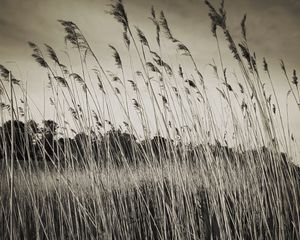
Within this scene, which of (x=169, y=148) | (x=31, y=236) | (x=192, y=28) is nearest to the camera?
(x=169, y=148)

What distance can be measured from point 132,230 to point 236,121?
1499 millimetres

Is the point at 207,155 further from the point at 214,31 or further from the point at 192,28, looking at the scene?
the point at 192,28

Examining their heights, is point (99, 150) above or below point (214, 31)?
below

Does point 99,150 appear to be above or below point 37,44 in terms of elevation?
below

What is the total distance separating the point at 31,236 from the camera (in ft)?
11.7

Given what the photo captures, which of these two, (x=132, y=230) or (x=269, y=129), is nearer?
(x=269, y=129)

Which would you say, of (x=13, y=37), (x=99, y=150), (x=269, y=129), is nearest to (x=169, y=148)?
(x=99, y=150)

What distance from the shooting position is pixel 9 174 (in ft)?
6.68

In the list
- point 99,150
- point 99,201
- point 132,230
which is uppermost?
point 99,150

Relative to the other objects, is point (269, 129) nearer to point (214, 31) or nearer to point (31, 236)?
point (214, 31)

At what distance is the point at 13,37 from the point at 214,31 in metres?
2.82

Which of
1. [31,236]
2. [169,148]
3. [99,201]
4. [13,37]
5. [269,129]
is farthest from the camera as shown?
[13,37]

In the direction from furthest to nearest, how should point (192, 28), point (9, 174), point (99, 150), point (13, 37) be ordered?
point (13, 37), point (192, 28), point (99, 150), point (9, 174)

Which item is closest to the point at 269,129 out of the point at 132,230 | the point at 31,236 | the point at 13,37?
the point at 132,230
